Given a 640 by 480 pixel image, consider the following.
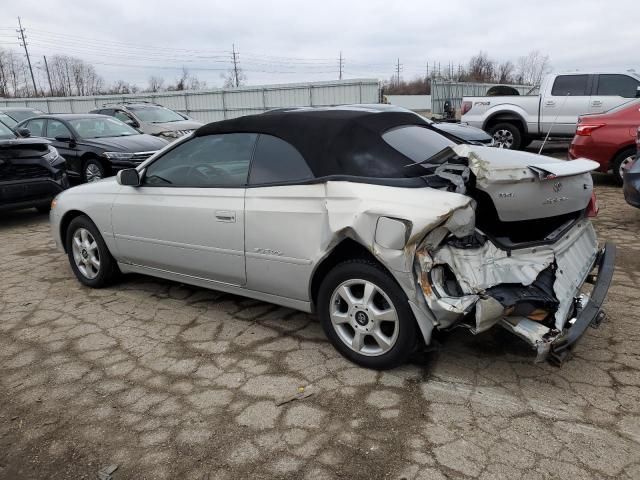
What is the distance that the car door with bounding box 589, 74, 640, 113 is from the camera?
10.8 m

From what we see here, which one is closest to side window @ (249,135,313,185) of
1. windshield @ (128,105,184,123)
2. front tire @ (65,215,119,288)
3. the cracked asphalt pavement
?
the cracked asphalt pavement

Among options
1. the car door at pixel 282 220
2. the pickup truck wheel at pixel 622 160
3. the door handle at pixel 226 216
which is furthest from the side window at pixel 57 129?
the pickup truck wheel at pixel 622 160

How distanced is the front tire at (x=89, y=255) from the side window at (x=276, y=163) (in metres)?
1.94

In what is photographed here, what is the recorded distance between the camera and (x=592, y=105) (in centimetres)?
1117

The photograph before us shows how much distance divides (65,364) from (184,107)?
901 inches

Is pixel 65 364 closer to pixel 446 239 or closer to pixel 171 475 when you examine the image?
pixel 171 475

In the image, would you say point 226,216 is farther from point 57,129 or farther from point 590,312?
point 57,129

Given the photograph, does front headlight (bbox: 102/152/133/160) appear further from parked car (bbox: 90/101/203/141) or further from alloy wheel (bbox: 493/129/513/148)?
alloy wheel (bbox: 493/129/513/148)

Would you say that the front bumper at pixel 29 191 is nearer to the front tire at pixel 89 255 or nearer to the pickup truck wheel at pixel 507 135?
the front tire at pixel 89 255

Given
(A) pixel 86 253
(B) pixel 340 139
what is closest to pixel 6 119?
(A) pixel 86 253

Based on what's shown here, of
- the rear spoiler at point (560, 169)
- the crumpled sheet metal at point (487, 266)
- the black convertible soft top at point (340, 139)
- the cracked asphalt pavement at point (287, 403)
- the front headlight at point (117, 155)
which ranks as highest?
the black convertible soft top at point (340, 139)

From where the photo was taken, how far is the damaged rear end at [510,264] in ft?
8.96

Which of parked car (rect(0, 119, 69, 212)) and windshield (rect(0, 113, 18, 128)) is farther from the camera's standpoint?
windshield (rect(0, 113, 18, 128))

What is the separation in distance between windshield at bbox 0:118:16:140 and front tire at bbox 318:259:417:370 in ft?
23.2
